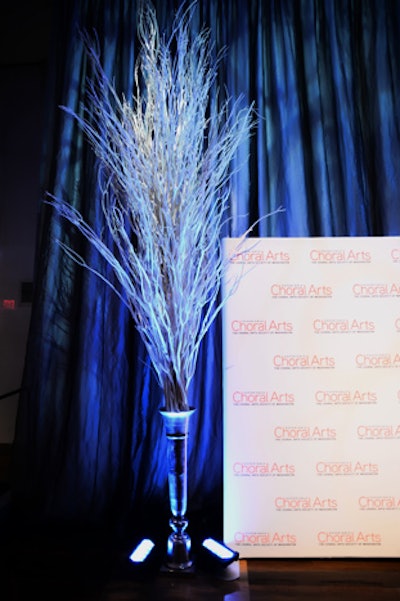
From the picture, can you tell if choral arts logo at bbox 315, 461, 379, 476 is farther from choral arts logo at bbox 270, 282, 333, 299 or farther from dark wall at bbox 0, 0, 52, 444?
dark wall at bbox 0, 0, 52, 444

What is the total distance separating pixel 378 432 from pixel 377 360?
0.93 ft

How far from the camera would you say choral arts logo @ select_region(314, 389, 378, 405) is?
150 cm

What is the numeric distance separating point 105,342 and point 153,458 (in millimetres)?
596

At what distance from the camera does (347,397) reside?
1.50m

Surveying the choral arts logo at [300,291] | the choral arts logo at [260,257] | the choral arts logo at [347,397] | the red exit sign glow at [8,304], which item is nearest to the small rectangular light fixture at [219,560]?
the choral arts logo at [347,397]

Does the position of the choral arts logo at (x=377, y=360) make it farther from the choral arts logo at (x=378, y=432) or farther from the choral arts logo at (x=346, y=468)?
the choral arts logo at (x=346, y=468)

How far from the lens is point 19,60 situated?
7.59ft

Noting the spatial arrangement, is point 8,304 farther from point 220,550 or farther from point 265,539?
point 265,539

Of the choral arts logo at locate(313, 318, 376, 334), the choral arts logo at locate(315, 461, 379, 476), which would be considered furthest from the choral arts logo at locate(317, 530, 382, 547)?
the choral arts logo at locate(313, 318, 376, 334)

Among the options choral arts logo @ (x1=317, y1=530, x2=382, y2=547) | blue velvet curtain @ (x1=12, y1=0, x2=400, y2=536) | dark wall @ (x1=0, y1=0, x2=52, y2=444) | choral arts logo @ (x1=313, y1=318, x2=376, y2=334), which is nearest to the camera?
choral arts logo @ (x1=317, y1=530, x2=382, y2=547)

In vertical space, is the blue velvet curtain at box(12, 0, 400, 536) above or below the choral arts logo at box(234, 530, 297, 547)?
above

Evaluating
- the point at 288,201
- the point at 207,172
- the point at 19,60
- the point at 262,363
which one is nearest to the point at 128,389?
the point at 262,363

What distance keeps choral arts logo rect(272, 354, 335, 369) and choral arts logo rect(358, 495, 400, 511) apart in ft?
1.72

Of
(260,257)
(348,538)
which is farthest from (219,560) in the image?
(260,257)
